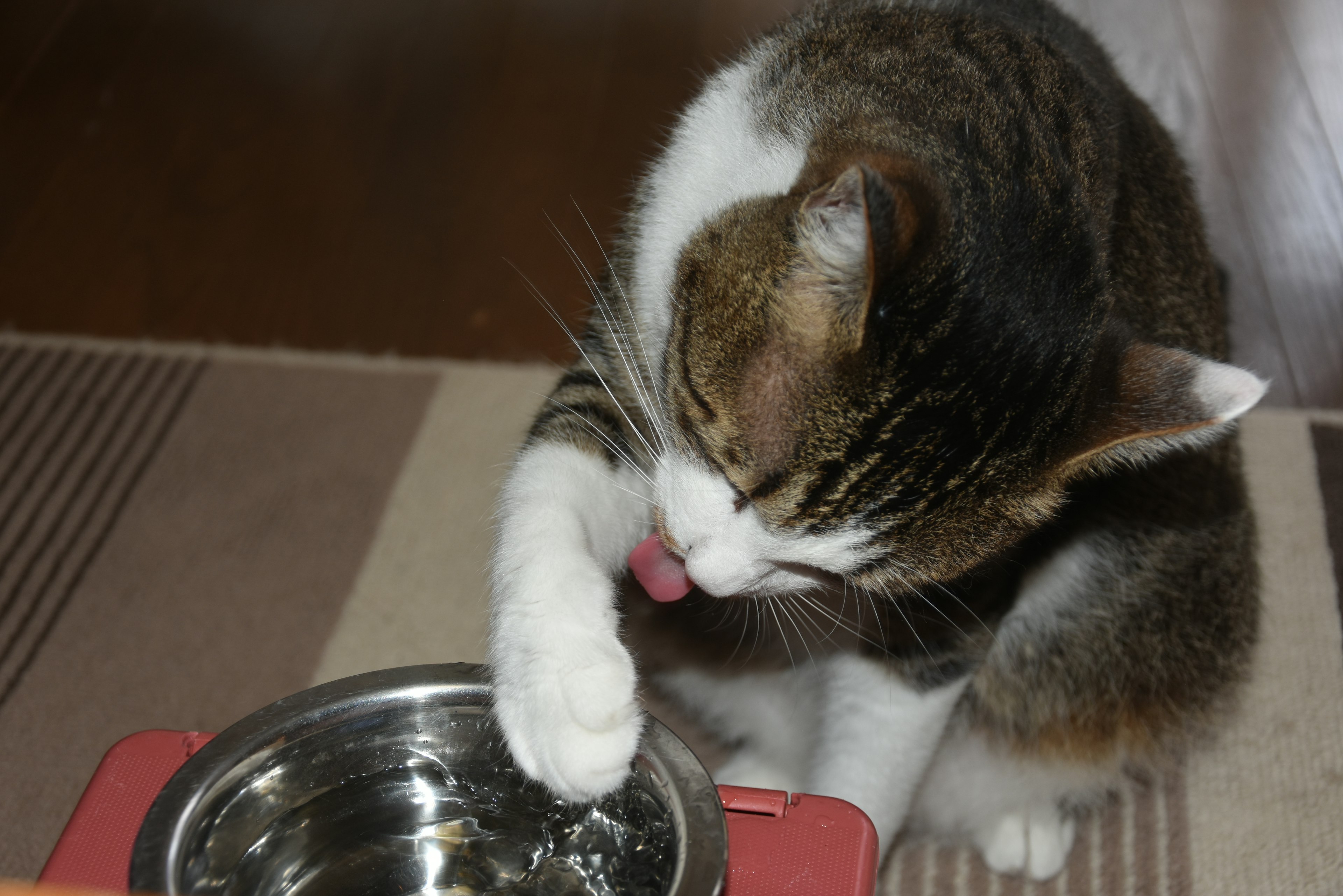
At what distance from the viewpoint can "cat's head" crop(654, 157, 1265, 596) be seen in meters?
0.73

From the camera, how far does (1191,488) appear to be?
3.66 ft

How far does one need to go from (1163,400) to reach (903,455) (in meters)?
0.18

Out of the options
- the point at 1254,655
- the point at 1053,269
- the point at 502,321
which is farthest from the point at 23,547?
the point at 1254,655

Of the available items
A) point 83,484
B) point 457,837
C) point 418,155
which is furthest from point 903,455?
point 418,155

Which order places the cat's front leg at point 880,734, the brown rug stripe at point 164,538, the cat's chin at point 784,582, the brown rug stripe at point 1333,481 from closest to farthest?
the cat's chin at point 784,582, the cat's front leg at point 880,734, the brown rug stripe at point 164,538, the brown rug stripe at point 1333,481

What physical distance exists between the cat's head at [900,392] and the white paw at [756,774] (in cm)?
44

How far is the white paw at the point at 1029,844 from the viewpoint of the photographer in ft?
3.81

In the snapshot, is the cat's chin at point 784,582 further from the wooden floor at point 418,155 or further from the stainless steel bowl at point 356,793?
the wooden floor at point 418,155

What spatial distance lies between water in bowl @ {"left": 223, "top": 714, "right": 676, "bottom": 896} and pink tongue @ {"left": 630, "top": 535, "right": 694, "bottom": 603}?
0.19 m

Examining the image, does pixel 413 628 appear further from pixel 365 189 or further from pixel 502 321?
pixel 365 189

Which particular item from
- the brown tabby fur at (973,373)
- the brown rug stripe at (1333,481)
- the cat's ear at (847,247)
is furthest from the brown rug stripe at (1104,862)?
the cat's ear at (847,247)

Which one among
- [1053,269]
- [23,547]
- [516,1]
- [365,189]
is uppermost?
[1053,269]

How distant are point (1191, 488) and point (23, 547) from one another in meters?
1.45

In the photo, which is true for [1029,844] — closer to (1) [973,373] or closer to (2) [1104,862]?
(2) [1104,862]
